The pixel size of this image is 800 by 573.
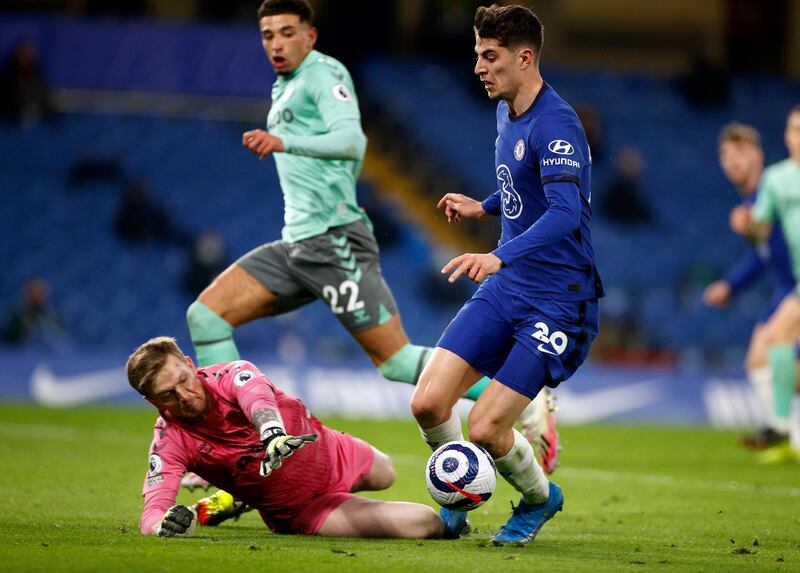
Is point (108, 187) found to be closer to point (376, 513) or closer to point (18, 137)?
point (18, 137)

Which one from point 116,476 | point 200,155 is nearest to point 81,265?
point 200,155

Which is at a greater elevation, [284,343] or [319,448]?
[319,448]

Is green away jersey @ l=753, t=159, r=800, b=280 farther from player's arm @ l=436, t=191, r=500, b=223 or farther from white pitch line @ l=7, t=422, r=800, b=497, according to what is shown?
player's arm @ l=436, t=191, r=500, b=223

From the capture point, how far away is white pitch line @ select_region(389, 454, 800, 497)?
930 centimetres

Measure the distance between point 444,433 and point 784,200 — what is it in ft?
20.5

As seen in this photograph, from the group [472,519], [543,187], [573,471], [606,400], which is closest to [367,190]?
[606,400]

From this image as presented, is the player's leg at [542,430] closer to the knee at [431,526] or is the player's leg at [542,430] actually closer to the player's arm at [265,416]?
the knee at [431,526]

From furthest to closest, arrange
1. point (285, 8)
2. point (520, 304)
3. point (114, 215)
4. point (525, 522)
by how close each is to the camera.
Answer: point (114, 215)
point (285, 8)
point (525, 522)
point (520, 304)

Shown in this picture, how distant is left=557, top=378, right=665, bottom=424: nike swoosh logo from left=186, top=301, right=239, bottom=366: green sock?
30.3ft

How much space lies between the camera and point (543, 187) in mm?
6109

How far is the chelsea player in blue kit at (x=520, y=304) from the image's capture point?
242 inches

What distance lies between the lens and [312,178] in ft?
26.2

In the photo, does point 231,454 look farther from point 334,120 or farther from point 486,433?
point 334,120

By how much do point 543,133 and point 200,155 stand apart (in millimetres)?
17268
